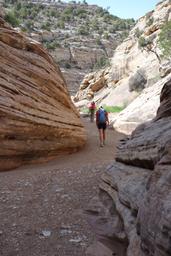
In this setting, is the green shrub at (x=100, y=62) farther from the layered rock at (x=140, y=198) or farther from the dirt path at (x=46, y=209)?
the layered rock at (x=140, y=198)

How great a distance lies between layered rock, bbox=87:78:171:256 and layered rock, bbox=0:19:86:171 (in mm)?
4372

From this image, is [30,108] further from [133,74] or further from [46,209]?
[133,74]

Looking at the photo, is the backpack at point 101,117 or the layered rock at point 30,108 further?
the backpack at point 101,117

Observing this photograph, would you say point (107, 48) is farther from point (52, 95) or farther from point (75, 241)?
point (75, 241)

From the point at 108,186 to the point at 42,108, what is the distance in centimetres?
567

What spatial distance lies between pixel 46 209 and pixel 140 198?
107 inches

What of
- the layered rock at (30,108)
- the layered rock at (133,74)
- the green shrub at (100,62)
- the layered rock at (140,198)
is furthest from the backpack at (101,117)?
the green shrub at (100,62)

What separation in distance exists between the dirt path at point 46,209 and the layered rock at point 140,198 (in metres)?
0.40

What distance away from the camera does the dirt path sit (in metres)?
6.14

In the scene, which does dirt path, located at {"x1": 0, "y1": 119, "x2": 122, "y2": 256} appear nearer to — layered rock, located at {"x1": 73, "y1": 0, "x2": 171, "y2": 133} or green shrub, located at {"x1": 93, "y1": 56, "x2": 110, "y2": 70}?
layered rock, located at {"x1": 73, "y1": 0, "x2": 171, "y2": 133}

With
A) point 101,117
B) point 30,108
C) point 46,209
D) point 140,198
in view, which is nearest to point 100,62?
point 101,117

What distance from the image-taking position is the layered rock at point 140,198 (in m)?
4.19

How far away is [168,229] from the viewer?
3818 millimetres

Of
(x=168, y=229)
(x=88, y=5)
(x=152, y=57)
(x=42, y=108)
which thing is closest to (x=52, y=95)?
(x=42, y=108)
